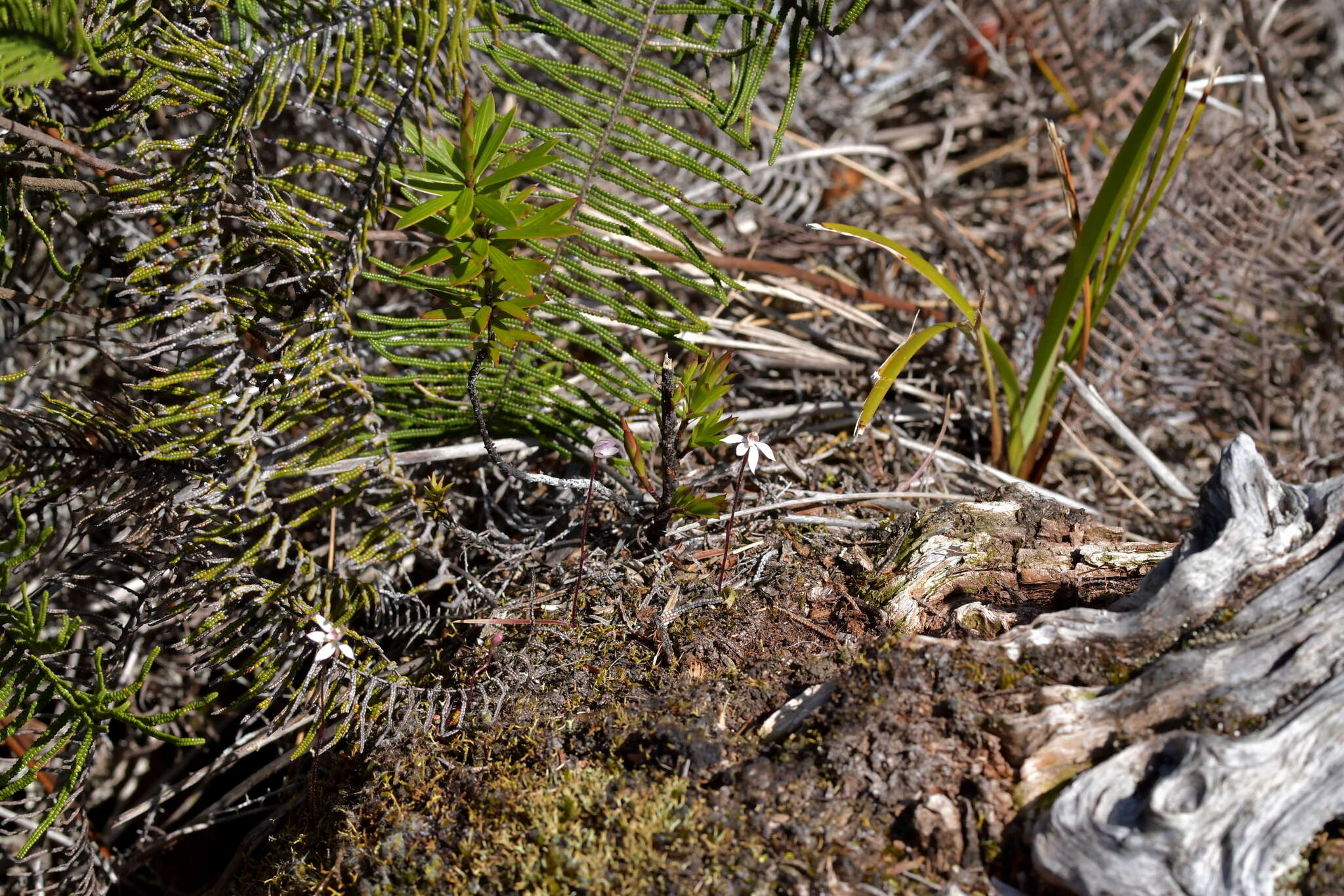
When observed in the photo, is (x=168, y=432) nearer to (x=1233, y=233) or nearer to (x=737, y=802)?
(x=737, y=802)

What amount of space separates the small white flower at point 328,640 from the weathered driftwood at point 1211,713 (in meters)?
1.48

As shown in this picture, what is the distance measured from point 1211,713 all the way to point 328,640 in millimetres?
1913

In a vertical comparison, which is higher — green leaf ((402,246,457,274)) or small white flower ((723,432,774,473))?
green leaf ((402,246,457,274))

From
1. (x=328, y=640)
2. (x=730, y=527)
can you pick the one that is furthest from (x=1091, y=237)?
(x=328, y=640)

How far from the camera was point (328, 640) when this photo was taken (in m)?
2.12

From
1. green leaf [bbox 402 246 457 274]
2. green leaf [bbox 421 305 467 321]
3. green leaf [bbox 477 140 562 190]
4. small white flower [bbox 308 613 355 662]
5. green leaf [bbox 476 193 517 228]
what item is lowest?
small white flower [bbox 308 613 355 662]

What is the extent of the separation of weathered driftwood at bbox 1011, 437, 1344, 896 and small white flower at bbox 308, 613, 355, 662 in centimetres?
148

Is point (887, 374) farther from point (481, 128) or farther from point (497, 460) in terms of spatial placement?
point (481, 128)

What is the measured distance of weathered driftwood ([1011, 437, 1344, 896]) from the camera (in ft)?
5.28

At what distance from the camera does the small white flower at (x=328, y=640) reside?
2.10 m

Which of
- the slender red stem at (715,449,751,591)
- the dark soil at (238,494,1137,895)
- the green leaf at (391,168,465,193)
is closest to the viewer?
the dark soil at (238,494,1137,895)

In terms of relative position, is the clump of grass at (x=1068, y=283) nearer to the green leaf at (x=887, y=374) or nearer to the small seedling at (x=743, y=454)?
the green leaf at (x=887, y=374)

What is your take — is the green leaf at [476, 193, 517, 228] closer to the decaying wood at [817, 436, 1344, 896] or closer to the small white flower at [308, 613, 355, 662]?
the small white flower at [308, 613, 355, 662]

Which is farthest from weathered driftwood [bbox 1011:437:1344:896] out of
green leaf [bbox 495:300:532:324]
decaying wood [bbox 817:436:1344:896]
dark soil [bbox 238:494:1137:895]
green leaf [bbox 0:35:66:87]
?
green leaf [bbox 0:35:66:87]
